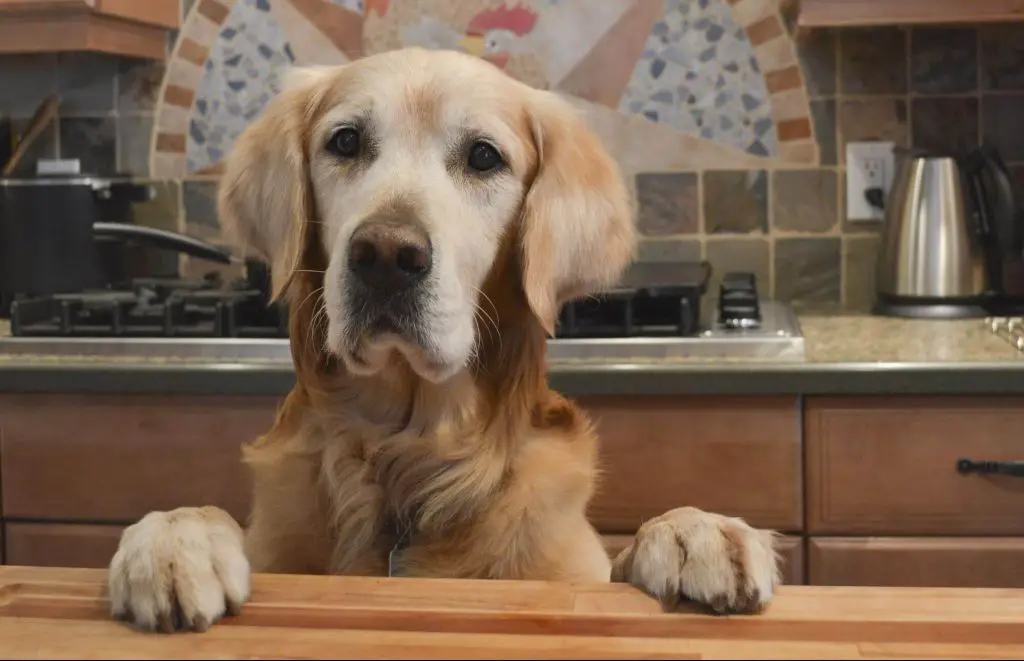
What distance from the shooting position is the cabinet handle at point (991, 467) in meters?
1.64

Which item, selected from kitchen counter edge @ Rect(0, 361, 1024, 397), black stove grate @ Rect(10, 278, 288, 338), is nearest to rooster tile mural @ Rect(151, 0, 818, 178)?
black stove grate @ Rect(10, 278, 288, 338)

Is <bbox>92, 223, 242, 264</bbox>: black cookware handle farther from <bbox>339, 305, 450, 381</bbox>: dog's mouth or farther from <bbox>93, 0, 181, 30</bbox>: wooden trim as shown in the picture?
<bbox>339, 305, 450, 381</bbox>: dog's mouth

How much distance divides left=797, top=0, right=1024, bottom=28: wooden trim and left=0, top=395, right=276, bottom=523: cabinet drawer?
1131 millimetres

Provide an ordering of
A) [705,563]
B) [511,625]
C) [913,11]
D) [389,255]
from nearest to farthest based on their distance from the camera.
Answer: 1. [511,625]
2. [705,563]
3. [389,255]
4. [913,11]

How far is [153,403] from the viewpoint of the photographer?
1.77 metres

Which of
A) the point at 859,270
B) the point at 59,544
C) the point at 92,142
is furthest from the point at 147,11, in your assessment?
the point at 859,270

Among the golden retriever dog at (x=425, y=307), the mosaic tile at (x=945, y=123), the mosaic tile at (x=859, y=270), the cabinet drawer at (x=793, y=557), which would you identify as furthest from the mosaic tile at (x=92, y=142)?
the mosaic tile at (x=945, y=123)

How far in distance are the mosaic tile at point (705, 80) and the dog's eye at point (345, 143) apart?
45.9 inches

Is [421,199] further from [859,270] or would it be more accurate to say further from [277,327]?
[859,270]

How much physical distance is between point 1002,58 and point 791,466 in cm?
106

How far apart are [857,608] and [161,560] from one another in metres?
0.45

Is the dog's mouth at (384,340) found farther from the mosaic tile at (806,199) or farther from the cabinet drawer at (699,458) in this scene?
the mosaic tile at (806,199)

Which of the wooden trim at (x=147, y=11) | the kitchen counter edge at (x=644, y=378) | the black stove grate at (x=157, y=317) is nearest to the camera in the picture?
the kitchen counter edge at (x=644, y=378)

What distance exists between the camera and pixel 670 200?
2.32m
